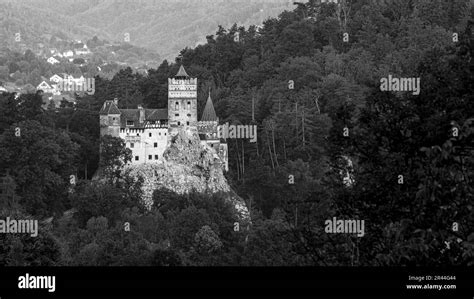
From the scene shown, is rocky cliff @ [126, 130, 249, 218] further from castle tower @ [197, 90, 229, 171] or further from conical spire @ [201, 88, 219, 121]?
conical spire @ [201, 88, 219, 121]

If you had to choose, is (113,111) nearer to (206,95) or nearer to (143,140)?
(143,140)

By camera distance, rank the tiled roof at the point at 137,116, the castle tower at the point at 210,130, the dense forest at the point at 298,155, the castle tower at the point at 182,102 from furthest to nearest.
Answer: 1. the castle tower at the point at 210,130
2. the castle tower at the point at 182,102
3. the tiled roof at the point at 137,116
4. the dense forest at the point at 298,155

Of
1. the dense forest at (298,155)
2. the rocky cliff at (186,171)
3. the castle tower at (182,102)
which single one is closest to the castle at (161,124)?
the castle tower at (182,102)

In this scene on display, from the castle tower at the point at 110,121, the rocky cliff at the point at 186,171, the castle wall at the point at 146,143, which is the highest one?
the castle tower at the point at 110,121

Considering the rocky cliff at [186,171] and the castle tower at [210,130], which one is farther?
the castle tower at [210,130]

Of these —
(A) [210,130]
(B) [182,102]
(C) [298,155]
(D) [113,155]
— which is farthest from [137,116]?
(C) [298,155]

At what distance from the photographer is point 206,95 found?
85312mm

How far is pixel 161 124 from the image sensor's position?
236 feet

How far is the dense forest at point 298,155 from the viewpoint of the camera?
74.8 feet

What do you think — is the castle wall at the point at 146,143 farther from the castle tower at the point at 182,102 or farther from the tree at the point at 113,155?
the castle tower at the point at 182,102

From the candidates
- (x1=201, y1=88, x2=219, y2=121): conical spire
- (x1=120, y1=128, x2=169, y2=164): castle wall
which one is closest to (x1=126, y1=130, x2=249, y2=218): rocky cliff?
(x1=120, y1=128, x2=169, y2=164): castle wall

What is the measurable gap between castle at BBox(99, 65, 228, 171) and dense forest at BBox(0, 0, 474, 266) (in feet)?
4.10

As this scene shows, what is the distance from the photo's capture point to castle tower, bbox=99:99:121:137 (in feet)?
237

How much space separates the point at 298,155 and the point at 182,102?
8759 mm
